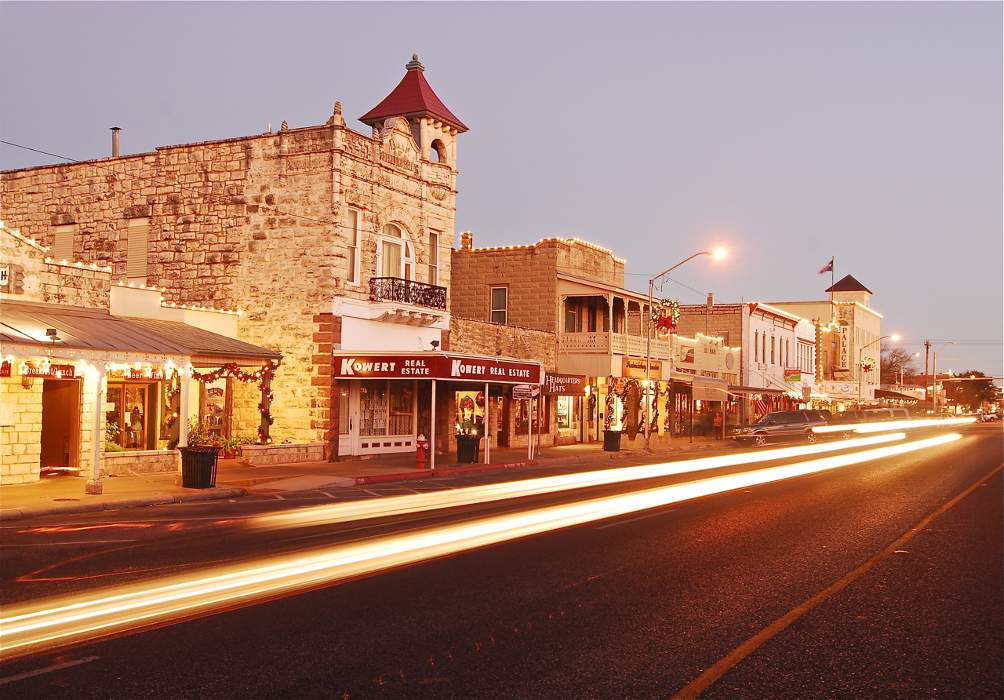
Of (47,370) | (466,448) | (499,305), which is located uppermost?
(499,305)

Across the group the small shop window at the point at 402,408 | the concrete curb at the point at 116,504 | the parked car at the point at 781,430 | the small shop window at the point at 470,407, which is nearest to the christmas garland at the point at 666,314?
the parked car at the point at 781,430

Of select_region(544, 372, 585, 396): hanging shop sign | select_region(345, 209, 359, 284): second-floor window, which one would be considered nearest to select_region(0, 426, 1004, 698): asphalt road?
select_region(345, 209, 359, 284): second-floor window

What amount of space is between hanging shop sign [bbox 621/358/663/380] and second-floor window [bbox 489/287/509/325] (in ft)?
19.7

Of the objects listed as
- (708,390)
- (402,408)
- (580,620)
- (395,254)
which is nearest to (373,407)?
(402,408)

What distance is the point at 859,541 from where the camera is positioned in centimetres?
1355

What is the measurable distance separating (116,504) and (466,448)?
1352cm

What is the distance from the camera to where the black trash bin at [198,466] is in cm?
2066

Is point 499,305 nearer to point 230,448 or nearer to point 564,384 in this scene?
point 564,384

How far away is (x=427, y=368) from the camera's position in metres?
28.3

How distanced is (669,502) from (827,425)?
32.2m

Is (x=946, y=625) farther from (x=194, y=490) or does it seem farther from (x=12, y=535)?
(x=194, y=490)

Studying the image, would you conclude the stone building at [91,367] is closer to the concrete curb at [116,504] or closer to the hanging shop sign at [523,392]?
the concrete curb at [116,504]

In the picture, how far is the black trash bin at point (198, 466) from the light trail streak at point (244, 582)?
8062mm

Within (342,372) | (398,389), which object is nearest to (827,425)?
(398,389)
